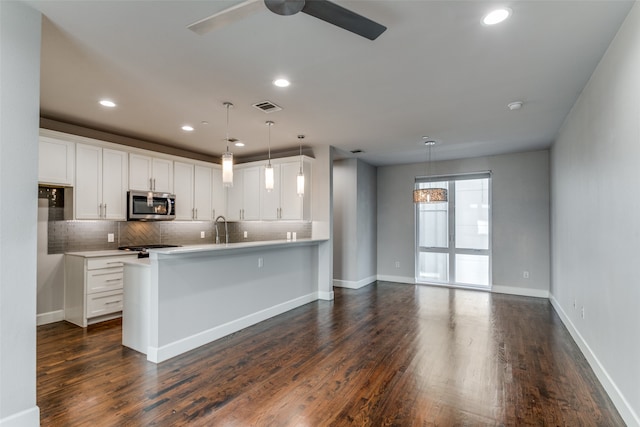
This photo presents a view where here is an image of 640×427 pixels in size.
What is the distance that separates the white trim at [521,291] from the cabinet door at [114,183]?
22.1 feet

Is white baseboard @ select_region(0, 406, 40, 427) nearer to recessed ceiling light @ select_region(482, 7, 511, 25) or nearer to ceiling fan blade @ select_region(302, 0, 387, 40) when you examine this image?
ceiling fan blade @ select_region(302, 0, 387, 40)

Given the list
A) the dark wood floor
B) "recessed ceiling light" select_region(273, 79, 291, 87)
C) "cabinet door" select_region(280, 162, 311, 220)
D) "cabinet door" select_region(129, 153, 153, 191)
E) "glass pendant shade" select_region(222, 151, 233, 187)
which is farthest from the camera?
"cabinet door" select_region(280, 162, 311, 220)

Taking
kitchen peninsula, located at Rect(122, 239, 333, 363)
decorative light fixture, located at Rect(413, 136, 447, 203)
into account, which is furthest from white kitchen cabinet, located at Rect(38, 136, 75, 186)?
decorative light fixture, located at Rect(413, 136, 447, 203)

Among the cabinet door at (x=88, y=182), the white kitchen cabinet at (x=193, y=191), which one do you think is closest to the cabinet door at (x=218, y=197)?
the white kitchen cabinet at (x=193, y=191)

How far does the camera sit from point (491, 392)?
2.50 metres

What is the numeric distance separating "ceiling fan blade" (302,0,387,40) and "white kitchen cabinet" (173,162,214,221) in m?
4.59

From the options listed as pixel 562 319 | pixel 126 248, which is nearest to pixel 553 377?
pixel 562 319

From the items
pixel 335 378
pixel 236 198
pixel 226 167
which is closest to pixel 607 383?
pixel 335 378

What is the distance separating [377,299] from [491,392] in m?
3.07

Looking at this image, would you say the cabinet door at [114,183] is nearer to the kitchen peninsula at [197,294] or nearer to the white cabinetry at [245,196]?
the kitchen peninsula at [197,294]

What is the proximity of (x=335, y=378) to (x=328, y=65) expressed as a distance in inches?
106

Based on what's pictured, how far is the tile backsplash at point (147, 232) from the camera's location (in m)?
4.38

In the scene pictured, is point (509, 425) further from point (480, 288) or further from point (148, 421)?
point (480, 288)

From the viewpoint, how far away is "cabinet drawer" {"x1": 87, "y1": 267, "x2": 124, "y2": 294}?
407 cm
